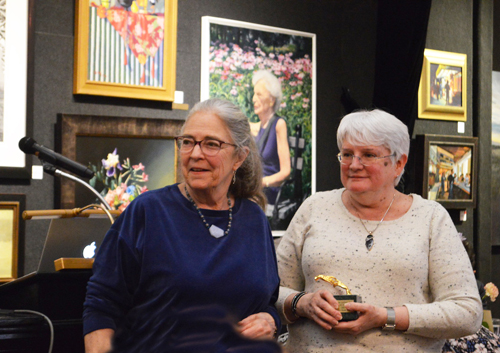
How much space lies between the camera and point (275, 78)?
442 cm

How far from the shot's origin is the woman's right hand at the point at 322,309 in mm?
1964

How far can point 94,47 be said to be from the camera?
141 inches

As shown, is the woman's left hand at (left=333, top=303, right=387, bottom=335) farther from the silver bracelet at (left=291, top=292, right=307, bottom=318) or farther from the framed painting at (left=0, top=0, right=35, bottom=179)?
the framed painting at (left=0, top=0, right=35, bottom=179)

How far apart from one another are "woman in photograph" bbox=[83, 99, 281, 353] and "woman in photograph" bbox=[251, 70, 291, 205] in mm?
2359

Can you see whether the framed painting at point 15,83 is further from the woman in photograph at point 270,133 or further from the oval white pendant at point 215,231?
the oval white pendant at point 215,231

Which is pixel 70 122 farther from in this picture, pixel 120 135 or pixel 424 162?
pixel 424 162

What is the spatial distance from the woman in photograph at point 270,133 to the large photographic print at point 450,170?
1331 millimetres

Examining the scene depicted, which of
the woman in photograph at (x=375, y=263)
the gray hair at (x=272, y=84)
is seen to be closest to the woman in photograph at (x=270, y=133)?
the gray hair at (x=272, y=84)

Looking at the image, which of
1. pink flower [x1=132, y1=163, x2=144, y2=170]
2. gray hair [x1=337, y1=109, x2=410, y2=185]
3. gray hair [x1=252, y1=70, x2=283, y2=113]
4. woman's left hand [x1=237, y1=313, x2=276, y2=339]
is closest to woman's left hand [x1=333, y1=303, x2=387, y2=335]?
woman's left hand [x1=237, y1=313, x2=276, y2=339]

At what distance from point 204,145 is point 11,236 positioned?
2.08 meters

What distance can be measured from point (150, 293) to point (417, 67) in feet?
11.8

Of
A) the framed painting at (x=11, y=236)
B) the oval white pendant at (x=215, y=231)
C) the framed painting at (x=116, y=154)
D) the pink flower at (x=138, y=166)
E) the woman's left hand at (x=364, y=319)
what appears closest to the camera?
the oval white pendant at (x=215, y=231)

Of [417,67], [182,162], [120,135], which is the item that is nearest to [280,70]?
[417,67]

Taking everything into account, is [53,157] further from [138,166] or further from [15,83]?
[138,166]
